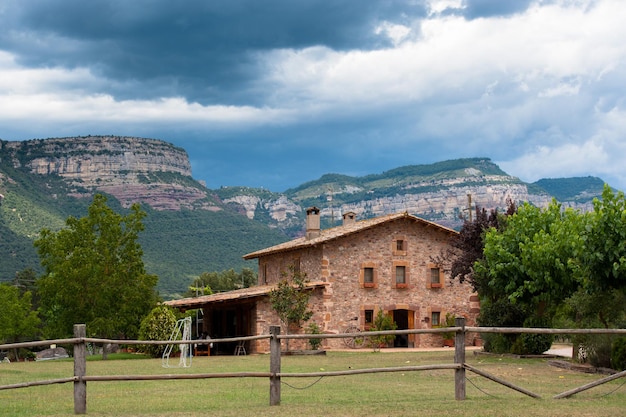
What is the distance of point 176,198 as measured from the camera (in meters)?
136

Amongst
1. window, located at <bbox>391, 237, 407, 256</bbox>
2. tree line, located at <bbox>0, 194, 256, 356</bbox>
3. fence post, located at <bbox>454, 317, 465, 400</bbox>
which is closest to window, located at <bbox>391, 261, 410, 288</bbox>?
window, located at <bbox>391, 237, 407, 256</bbox>

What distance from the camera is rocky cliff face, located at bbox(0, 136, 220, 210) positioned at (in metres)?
134

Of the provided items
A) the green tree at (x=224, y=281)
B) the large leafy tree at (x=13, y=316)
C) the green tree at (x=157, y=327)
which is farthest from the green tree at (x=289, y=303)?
the green tree at (x=224, y=281)

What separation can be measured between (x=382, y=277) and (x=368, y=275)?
674 mm

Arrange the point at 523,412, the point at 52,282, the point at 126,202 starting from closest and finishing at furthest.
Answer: the point at 523,412 → the point at 52,282 → the point at 126,202

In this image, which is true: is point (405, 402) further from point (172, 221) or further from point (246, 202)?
point (246, 202)

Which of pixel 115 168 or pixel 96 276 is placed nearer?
pixel 96 276

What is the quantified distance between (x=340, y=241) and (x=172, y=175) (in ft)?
363

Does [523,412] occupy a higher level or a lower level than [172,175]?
lower

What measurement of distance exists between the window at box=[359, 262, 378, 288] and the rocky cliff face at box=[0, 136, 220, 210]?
9140cm

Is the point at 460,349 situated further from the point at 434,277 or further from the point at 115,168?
the point at 115,168

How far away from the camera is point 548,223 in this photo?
2791cm

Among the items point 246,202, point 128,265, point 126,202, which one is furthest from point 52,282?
point 246,202

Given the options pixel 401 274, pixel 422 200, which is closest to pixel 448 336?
pixel 401 274
